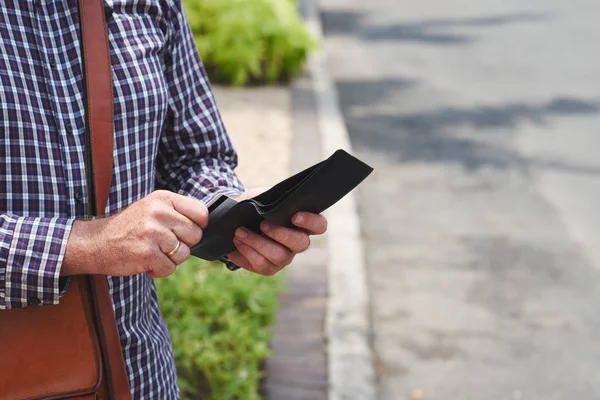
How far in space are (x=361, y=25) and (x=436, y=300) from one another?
28.4ft

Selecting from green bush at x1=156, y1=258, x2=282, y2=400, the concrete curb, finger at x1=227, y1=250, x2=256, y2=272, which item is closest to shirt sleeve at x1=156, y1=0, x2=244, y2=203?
finger at x1=227, y1=250, x2=256, y2=272

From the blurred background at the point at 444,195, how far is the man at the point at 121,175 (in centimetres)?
157

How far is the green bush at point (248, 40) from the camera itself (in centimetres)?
897

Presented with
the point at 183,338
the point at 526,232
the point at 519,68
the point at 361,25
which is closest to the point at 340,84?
the point at 519,68

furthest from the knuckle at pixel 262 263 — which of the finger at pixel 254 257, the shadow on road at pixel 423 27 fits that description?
the shadow on road at pixel 423 27

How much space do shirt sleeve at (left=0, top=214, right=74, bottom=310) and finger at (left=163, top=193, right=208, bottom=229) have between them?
18 centimetres

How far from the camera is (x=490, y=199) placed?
6113 millimetres

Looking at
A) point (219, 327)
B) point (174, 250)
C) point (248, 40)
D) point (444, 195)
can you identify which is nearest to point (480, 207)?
point (444, 195)

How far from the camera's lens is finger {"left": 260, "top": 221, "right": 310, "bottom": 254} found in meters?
1.55

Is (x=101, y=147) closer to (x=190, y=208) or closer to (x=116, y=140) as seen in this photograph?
A: (x=116, y=140)

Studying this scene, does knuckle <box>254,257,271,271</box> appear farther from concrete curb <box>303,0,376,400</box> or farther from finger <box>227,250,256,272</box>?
concrete curb <box>303,0,376,400</box>

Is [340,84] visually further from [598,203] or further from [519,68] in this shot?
[598,203]

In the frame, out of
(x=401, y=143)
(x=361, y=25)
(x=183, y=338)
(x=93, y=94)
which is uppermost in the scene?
(x=93, y=94)

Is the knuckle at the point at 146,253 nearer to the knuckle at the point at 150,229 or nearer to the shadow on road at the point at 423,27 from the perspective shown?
A: the knuckle at the point at 150,229
